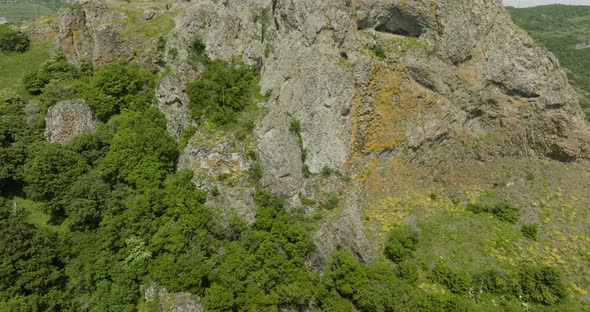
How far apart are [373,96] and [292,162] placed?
12.5m

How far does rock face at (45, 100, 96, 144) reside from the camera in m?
39.2

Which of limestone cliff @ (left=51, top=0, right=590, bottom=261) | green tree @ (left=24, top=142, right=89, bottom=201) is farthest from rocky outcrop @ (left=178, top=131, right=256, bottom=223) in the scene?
green tree @ (left=24, top=142, right=89, bottom=201)

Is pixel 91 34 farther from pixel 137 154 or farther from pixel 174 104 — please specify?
pixel 137 154

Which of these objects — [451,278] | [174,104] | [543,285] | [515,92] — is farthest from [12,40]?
[543,285]

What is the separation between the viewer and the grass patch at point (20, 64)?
4394 centimetres

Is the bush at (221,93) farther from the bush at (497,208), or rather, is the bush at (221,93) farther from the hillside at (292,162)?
the bush at (497,208)

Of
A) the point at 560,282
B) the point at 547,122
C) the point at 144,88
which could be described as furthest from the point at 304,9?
the point at 560,282

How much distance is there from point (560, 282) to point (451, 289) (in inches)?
390

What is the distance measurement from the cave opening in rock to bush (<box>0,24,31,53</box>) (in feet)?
157

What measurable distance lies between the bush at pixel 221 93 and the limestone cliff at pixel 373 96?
6.46 feet

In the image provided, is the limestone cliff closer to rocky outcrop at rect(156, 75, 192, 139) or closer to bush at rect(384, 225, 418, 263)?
rocky outcrop at rect(156, 75, 192, 139)

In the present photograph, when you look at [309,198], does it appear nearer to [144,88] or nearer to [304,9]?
[304,9]

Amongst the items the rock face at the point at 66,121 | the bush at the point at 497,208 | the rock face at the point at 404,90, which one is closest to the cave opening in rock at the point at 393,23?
the rock face at the point at 404,90

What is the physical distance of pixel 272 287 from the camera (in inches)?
1251
